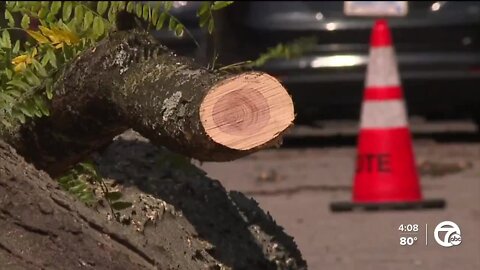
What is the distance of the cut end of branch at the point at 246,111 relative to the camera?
115 inches

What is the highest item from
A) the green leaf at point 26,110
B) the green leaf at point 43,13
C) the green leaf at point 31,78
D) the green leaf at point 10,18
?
the green leaf at point 43,13

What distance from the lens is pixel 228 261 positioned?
3625 millimetres

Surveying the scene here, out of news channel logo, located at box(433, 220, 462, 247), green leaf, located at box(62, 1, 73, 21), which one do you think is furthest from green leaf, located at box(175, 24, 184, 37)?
news channel logo, located at box(433, 220, 462, 247)

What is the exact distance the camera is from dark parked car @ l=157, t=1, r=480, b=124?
28.0 ft

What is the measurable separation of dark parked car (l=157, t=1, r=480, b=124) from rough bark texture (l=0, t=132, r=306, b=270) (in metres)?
4.50

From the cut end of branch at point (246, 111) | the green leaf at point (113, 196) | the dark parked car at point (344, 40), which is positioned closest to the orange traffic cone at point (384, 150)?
the dark parked car at point (344, 40)

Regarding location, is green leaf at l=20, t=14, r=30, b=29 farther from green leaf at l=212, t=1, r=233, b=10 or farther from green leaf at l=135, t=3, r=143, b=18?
green leaf at l=212, t=1, r=233, b=10

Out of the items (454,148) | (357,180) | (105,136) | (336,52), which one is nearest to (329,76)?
(336,52)

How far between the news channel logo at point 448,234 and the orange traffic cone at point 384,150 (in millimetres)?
856

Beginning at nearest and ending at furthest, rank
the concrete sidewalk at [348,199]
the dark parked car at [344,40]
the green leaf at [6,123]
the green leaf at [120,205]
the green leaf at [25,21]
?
the green leaf at [25,21] → the green leaf at [6,123] → the green leaf at [120,205] → the concrete sidewalk at [348,199] → the dark parked car at [344,40]

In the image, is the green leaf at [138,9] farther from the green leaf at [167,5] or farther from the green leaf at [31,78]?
the green leaf at [31,78]

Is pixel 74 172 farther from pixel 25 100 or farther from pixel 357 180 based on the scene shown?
pixel 357 180

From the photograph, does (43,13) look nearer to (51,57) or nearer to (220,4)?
(51,57)

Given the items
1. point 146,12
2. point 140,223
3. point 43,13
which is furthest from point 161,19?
point 140,223
